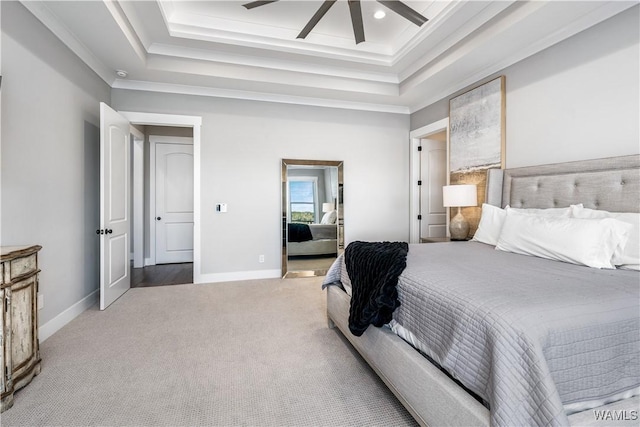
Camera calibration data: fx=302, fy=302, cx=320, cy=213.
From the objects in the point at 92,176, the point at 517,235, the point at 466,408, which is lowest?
the point at 466,408

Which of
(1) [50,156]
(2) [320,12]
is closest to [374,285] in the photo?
(2) [320,12]

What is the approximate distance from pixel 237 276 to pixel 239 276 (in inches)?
1.1

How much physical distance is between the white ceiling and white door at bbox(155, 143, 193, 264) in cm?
176

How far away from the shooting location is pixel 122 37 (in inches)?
107

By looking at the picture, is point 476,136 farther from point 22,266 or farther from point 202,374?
point 22,266

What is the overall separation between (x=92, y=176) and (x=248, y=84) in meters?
2.05

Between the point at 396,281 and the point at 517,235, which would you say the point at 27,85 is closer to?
the point at 396,281

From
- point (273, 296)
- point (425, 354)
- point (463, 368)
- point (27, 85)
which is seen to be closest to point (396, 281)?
point (425, 354)

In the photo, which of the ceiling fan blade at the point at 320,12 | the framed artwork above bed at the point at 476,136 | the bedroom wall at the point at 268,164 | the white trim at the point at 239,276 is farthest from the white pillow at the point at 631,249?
the white trim at the point at 239,276

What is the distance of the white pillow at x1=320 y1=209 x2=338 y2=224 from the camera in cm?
460

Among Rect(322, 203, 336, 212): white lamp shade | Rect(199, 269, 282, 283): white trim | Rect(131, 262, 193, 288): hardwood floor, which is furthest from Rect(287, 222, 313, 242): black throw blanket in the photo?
Rect(131, 262, 193, 288): hardwood floor

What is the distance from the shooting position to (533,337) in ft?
3.17

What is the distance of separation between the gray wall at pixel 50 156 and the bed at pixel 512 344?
260cm

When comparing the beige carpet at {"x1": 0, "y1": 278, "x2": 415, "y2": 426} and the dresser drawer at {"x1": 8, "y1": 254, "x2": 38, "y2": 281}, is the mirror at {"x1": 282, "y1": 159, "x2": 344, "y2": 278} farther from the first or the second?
the dresser drawer at {"x1": 8, "y1": 254, "x2": 38, "y2": 281}
